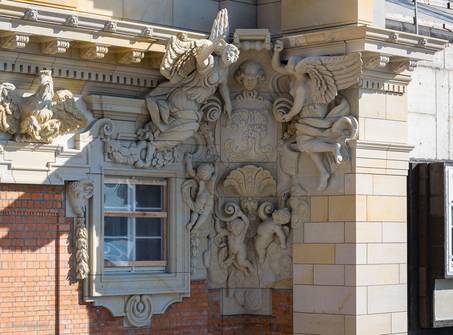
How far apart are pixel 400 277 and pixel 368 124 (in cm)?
169

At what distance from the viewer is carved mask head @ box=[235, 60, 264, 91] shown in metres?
14.4

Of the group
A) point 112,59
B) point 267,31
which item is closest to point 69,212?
point 112,59

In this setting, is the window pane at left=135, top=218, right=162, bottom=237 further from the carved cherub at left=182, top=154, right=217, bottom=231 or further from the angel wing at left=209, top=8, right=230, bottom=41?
the angel wing at left=209, top=8, right=230, bottom=41

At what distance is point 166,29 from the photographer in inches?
528

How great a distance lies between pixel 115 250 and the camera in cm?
1385

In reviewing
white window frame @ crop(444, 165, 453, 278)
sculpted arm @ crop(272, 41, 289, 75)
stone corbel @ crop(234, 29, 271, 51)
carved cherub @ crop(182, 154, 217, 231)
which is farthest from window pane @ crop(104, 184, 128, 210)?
white window frame @ crop(444, 165, 453, 278)

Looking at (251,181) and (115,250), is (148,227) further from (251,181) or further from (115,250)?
(251,181)

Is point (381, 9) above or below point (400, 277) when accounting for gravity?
above

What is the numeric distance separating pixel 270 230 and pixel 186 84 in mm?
1875

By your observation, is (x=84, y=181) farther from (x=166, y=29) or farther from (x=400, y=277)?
(x=400, y=277)

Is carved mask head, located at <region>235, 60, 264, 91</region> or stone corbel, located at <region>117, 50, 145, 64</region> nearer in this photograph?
stone corbel, located at <region>117, 50, 145, 64</region>

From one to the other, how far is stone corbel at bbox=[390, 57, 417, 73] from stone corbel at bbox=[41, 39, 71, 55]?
11.6ft

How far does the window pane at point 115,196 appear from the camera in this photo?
A: 13.8m

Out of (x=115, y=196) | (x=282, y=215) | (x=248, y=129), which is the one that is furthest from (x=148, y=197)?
(x=282, y=215)
